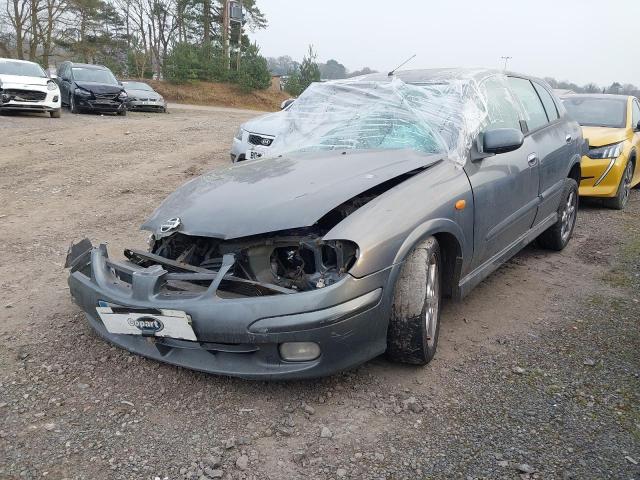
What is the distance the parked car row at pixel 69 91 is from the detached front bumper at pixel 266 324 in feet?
45.8

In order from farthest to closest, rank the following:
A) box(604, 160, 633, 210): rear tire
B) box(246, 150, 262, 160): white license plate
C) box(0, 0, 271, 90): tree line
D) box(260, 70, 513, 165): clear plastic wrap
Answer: box(0, 0, 271, 90): tree line < box(604, 160, 633, 210): rear tire < box(246, 150, 262, 160): white license plate < box(260, 70, 513, 165): clear plastic wrap

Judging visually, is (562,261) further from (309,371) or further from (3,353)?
(3,353)

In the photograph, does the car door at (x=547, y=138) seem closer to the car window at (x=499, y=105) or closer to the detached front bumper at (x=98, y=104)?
the car window at (x=499, y=105)

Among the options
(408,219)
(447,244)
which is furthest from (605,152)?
(408,219)

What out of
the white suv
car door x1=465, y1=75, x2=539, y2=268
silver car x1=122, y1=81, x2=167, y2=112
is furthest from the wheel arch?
silver car x1=122, y1=81, x2=167, y2=112

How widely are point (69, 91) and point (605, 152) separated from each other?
15517mm

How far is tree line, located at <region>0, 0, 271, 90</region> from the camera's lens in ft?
106

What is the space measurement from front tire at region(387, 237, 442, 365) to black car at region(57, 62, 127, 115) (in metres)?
16.1

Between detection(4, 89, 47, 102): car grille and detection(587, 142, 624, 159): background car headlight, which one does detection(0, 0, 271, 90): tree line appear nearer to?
detection(4, 89, 47, 102): car grille

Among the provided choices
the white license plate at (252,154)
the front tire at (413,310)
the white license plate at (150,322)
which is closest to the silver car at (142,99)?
the white license plate at (252,154)

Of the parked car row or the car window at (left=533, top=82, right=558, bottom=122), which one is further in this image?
the parked car row

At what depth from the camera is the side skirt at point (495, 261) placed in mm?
3353

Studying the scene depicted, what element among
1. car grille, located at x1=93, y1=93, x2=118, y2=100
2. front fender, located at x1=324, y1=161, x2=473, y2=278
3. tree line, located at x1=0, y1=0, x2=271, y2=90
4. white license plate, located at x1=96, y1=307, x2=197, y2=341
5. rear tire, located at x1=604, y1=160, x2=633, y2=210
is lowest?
white license plate, located at x1=96, y1=307, x2=197, y2=341

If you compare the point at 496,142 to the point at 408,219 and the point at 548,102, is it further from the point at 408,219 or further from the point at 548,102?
the point at 548,102
